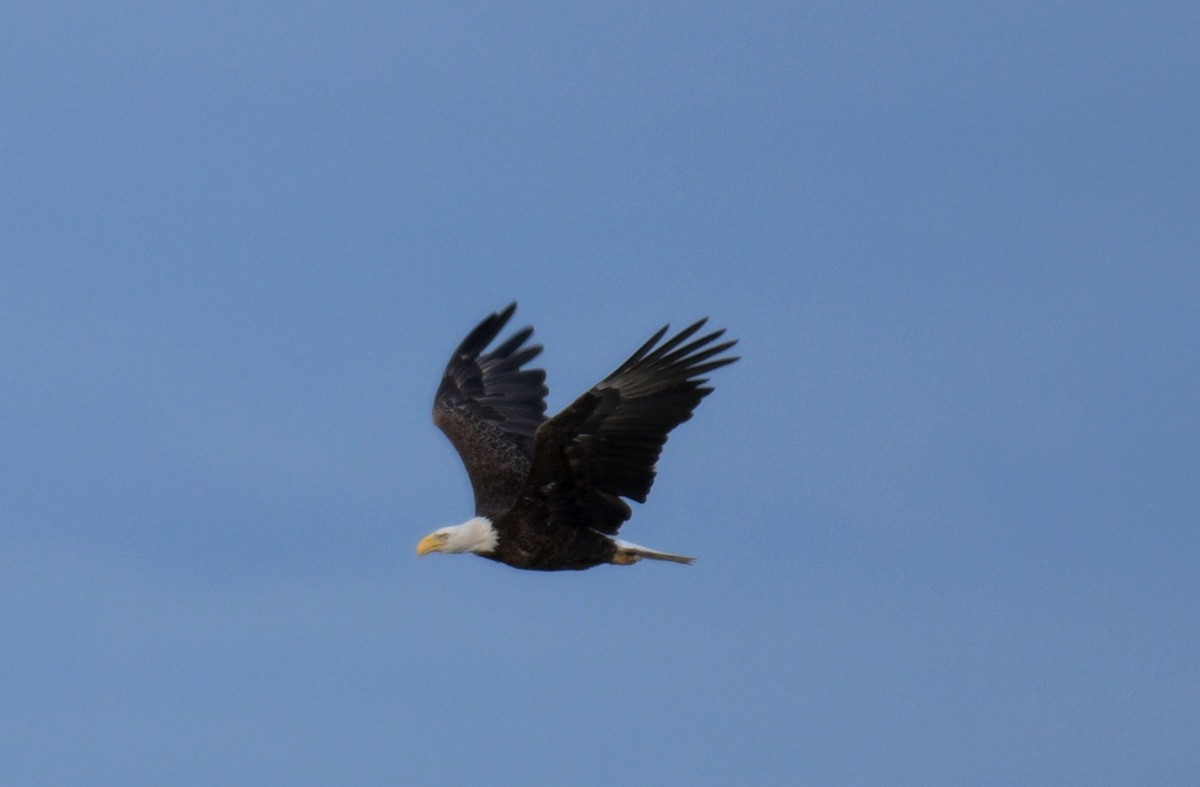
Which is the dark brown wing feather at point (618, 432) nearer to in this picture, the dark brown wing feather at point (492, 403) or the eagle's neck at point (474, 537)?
the eagle's neck at point (474, 537)

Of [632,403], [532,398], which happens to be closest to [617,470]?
[632,403]

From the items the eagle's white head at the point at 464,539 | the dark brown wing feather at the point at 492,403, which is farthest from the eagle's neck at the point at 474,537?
the dark brown wing feather at the point at 492,403

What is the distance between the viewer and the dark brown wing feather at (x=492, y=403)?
24414 mm

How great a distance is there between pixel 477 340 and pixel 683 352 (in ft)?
17.8

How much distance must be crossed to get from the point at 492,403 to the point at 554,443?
14.2ft

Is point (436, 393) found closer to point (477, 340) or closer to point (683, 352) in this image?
point (477, 340)

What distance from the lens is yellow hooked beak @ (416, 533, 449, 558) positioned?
22.7m

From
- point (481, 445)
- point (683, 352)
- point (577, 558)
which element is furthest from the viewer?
point (481, 445)

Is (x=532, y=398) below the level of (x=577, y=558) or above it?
above

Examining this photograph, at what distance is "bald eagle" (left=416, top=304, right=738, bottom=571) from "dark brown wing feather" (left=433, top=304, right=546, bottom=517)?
0.4 inches

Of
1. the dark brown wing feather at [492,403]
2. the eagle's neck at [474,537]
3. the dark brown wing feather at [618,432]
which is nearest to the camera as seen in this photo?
the dark brown wing feather at [618,432]

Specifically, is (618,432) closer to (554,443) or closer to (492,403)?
(554,443)

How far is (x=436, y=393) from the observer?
25.7m

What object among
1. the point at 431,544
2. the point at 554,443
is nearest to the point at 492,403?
the point at 431,544
